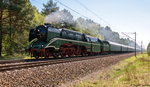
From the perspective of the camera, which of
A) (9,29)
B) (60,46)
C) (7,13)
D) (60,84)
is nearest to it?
(60,84)

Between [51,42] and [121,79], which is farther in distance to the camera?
[51,42]

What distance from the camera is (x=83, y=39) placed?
3222cm

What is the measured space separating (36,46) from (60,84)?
10.5 meters

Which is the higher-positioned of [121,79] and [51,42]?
[51,42]

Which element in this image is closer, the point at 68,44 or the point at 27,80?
the point at 27,80

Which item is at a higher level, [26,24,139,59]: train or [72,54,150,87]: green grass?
[26,24,139,59]: train

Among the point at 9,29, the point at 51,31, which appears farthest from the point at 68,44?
the point at 9,29

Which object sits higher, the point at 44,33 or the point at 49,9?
the point at 49,9

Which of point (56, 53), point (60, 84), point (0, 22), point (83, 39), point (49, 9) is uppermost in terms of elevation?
point (49, 9)

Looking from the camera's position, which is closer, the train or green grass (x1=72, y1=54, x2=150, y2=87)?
green grass (x1=72, y1=54, x2=150, y2=87)

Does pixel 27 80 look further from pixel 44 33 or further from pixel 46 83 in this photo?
pixel 44 33

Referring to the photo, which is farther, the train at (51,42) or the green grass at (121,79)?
the train at (51,42)

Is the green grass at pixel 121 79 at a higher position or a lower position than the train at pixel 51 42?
lower

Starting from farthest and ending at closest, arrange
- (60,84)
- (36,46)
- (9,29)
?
(9,29)
(36,46)
(60,84)
